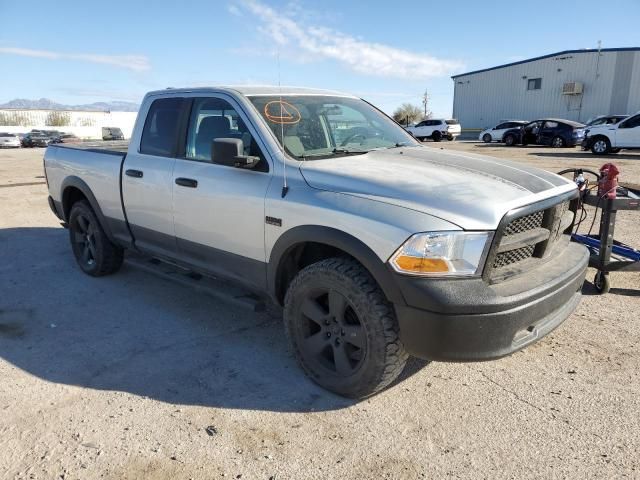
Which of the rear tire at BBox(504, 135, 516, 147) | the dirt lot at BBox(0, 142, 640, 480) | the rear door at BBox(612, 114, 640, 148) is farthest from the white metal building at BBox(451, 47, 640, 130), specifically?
the dirt lot at BBox(0, 142, 640, 480)

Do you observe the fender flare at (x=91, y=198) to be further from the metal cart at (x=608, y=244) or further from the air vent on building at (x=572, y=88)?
the air vent on building at (x=572, y=88)

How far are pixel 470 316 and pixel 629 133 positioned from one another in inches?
796

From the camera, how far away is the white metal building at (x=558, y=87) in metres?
36.5

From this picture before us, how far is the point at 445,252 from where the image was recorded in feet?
8.45

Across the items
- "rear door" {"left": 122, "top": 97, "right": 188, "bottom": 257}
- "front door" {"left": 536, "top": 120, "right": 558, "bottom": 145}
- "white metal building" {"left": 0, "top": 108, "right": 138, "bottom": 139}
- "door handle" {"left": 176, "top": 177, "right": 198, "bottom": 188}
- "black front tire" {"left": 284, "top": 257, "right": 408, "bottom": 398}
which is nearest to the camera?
"black front tire" {"left": 284, "top": 257, "right": 408, "bottom": 398}

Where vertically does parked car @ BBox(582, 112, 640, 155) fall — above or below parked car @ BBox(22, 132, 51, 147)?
above

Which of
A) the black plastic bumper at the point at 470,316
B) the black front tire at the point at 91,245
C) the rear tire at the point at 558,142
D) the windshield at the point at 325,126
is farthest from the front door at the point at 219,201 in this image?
the rear tire at the point at 558,142

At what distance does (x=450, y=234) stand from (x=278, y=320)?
2.11m

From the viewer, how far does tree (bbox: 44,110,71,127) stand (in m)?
62.9

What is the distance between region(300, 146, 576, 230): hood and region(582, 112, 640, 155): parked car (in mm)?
18707

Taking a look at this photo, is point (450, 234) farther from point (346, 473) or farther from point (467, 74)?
point (467, 74)

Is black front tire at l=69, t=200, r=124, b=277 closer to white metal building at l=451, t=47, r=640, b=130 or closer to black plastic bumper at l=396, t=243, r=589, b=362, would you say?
black plastic bumper at l=396, t=243, r=589, b=362

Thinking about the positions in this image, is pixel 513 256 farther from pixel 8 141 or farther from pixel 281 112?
pixel 8 141

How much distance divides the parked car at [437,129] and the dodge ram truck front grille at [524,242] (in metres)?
33.1
